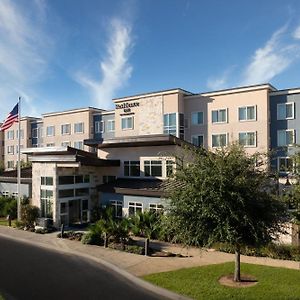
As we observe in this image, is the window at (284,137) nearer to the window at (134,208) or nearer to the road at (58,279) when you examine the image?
the window at (134,208)

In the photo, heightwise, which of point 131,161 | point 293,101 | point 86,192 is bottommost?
point 86,192

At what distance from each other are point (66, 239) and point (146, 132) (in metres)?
24.3

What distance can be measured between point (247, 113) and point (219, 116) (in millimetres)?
3357

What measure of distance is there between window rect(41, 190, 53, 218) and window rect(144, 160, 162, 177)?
24.9 ft

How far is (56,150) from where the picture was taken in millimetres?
31062

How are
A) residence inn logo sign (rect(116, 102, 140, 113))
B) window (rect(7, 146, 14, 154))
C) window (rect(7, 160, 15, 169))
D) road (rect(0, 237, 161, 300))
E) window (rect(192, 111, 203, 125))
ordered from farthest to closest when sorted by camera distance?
window (rect(7, 146, 14, 154))
window (rect(7, 160, 15, 169))
residence inn logo sign (rect(116, 102, 140, 113))
window (rect(192, 111, 203, 125))
road (rect(0, 237, 161, 300))

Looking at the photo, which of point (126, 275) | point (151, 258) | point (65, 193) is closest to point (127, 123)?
point (65, 193)

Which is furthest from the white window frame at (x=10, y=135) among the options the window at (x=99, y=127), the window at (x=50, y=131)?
the window at (x=99, y=127)

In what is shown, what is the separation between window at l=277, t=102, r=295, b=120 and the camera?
39.5 metres

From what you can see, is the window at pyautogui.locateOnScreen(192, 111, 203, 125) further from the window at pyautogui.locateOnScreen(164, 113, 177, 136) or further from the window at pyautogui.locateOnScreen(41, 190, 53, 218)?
the window at pyautogui.locateOnScreen(41, 190, 53, 218)

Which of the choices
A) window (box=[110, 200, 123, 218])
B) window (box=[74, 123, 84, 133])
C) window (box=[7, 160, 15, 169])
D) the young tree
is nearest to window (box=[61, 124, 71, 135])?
window (box=[74, 123, 84, 133])

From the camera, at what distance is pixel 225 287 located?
13812 mm

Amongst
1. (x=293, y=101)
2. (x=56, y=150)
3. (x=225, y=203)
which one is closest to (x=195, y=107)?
(x=293, y=101)

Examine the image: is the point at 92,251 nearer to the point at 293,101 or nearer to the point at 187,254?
the point at 187,254
